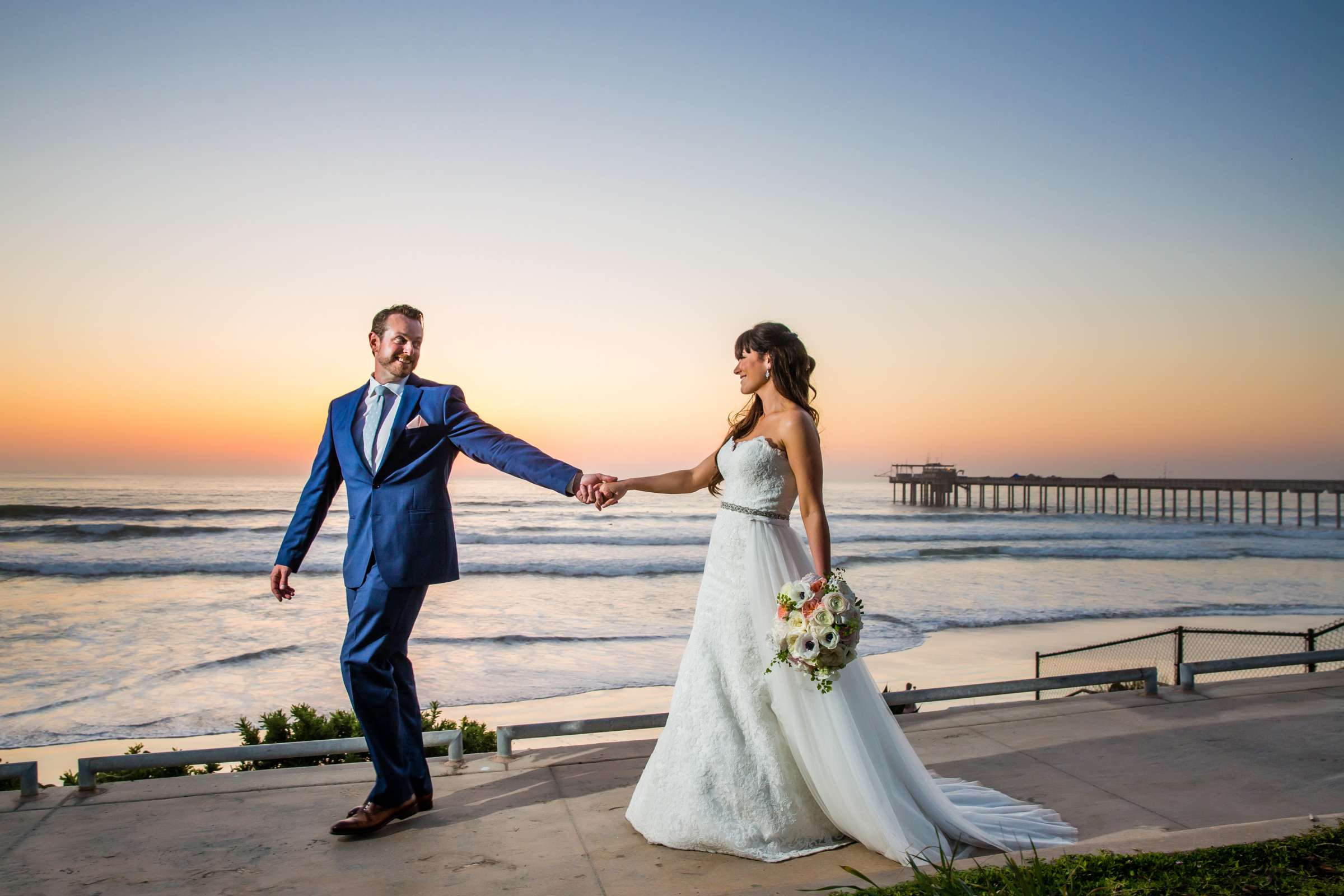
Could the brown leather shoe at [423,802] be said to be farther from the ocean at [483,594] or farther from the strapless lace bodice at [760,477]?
the ocean at [483,594]

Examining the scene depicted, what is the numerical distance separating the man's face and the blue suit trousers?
2.91 feet

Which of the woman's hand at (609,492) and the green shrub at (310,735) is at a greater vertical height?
the woman's hand at (609,492)

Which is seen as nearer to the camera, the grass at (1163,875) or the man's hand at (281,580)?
the grass at (1163,875)

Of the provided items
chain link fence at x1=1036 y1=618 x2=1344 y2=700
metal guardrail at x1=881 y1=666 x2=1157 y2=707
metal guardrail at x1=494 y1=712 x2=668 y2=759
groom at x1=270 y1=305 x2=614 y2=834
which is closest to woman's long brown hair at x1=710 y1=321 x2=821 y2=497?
groom at x1=270 y1=305 x2=614 y2=834

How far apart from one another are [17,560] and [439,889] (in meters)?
26.9

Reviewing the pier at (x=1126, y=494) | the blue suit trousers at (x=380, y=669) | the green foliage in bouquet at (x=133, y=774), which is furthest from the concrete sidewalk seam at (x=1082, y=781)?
the pier at (x=1126, y=494)

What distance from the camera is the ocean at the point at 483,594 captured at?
11070 mm

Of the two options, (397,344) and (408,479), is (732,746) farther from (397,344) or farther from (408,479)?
(397,344)

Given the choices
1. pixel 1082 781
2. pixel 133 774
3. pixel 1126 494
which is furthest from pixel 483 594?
pixel 1126 494

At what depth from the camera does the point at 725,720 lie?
11.6 ft

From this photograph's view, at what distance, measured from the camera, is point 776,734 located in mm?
3518

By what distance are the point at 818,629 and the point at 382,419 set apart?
213 centimetres

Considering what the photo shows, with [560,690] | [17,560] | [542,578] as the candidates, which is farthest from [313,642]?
[17,560]

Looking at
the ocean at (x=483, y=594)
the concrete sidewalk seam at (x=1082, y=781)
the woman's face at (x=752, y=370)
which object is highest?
the woman's face at (x=752, y=370)
